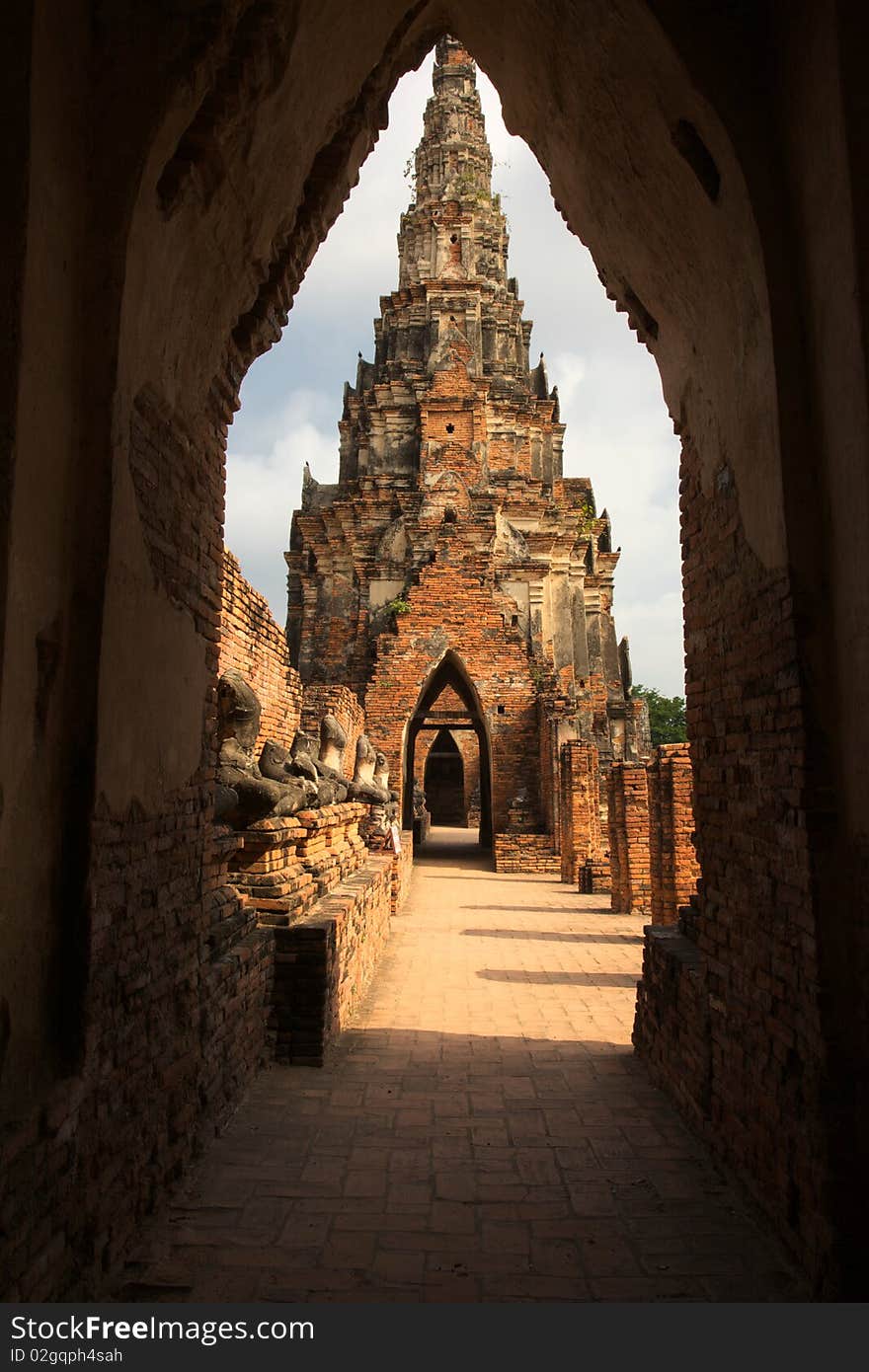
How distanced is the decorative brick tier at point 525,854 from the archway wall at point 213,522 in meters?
11.9

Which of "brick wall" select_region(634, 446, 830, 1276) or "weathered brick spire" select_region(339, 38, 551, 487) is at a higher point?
"weathered brick spire" select_region(339, 38, 551, 487)

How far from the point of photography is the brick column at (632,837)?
10586mm

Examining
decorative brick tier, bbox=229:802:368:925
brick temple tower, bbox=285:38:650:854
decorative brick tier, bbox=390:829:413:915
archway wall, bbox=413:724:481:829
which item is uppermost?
brick temple tower, bbox=285:38:650:854

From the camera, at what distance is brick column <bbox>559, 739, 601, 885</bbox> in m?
14.1

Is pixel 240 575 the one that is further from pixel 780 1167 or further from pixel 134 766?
pixel 780 1167

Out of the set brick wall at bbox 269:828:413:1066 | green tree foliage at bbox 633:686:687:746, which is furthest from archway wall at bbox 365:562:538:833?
green tree foliage at bbox 633:686:687:746

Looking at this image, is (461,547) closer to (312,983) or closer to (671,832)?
(671,832)

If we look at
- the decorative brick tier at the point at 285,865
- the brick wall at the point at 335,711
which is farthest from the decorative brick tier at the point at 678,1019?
the brick wall at the point at 335,711

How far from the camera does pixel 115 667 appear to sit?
9.07 ft

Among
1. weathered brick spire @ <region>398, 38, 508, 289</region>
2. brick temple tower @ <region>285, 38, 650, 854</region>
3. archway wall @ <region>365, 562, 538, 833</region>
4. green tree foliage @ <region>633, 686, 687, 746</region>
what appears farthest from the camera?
green tree foliage @ <region>633, 686, 687, 746</region>

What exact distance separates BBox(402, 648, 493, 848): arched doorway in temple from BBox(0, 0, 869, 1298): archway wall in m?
13.2

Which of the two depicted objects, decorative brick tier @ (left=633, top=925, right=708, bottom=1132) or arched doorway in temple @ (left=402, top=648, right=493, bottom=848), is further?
arched doorway in temple @ (left=402, top=648, right=493, bottom=848)

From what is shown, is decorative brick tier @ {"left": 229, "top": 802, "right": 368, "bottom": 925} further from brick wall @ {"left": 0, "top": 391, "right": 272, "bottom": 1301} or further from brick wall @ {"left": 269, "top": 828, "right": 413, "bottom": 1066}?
brick wall @ {"left": 0, "top": 391, "right": 272, "bottom": 1301}

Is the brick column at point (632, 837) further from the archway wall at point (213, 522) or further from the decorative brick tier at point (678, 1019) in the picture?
the archway wall at point (213, 522)
